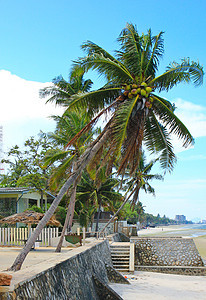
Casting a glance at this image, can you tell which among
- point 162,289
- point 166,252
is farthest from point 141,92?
point 166,252

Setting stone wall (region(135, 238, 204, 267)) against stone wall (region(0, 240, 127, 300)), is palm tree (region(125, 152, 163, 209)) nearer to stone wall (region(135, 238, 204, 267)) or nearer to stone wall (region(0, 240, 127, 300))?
stone wall (region(135, 238, 204, 267))

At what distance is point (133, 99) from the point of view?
10625 mm

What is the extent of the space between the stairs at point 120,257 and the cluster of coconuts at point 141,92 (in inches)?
400

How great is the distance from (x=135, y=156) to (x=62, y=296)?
17.7 feet

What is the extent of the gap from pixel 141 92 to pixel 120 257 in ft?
37.2

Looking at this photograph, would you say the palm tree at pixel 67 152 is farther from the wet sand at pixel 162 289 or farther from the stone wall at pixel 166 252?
the stone wall at pixel 166 252

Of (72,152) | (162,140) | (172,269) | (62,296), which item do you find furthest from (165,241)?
(62,296)

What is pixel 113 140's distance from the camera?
1052 cm

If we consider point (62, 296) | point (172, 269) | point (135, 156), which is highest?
point (135, 156)

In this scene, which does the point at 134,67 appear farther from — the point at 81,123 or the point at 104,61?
the point at 81,123

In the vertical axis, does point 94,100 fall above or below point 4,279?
above

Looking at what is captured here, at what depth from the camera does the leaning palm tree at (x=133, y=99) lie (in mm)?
10820

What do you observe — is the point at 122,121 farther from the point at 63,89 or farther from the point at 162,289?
the point at 63,89

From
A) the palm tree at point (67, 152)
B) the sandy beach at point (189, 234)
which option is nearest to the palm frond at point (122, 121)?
the palm tree at point (67, 152)
